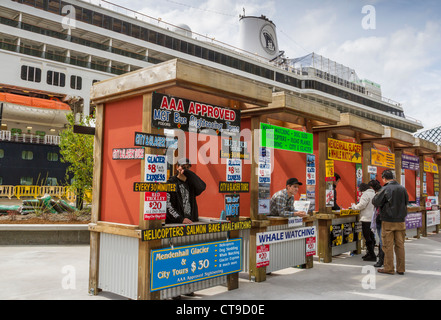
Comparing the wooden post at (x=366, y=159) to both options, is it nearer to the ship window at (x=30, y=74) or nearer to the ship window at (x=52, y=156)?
the ship window at (x=52, y=156)

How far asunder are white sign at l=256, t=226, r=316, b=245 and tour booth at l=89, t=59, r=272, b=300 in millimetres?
514

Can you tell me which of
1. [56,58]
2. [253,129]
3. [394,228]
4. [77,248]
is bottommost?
[77,248]

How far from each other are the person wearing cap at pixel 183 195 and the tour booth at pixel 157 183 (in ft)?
0.14

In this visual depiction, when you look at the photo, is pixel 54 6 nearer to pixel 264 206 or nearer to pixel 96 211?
pixel 96 211

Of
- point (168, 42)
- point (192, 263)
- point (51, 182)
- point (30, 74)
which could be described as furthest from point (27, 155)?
point (192, 263)

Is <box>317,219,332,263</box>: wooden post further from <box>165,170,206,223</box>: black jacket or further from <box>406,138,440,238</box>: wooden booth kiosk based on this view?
<box>406,138,440,238</box>: wooden booth kiosk

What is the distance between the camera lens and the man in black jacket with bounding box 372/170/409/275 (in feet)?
23.1

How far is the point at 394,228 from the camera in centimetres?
704

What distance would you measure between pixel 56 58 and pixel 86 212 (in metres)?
25.9

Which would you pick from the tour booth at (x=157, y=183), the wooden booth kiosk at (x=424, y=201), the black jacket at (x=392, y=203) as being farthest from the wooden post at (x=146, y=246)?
the wooden booth kiosk at (x=424, y=201)
